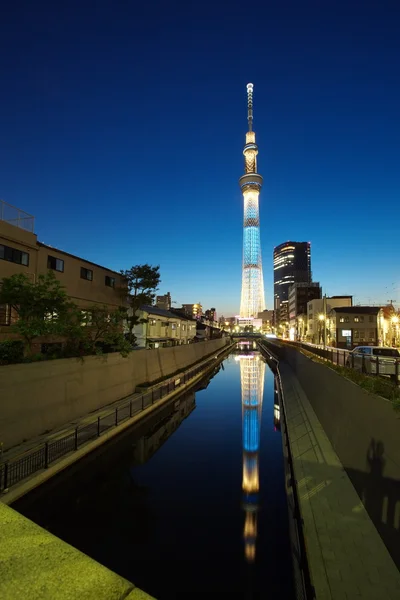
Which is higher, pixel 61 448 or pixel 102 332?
pixel 102 332

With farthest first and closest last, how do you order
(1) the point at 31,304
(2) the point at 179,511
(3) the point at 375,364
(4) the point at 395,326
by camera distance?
(4) the point at 395,326, (1) the point at 31,304, (3) the point at 375,364, (2) the point at 179,511

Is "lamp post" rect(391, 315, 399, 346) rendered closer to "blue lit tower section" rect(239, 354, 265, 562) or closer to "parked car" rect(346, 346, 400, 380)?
"blue lit tower section" rect(239, 354, 265, 562)

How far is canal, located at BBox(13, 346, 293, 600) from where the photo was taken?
357 inches

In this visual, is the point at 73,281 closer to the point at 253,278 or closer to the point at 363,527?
the point at 363,527

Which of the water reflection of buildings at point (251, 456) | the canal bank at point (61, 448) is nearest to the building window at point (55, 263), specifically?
the canal bank at point (61, 448)

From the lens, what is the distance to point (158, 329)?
53094 mm

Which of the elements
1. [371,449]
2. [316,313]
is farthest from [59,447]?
[316,313]

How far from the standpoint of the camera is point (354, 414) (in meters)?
11.9

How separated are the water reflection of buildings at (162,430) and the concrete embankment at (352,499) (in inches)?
309

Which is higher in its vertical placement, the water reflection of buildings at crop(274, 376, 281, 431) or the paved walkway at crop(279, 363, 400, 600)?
the paved walkway at crop(279, 363, 400, 600)

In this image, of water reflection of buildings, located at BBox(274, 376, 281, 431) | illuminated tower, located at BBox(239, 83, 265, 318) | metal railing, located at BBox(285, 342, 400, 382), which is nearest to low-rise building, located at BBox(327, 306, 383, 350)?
water reflection of buildings, located at BBox(274, 376, 281, 431)

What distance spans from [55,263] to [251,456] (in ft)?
66.0

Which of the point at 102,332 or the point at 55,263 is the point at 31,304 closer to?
the point at 102,332

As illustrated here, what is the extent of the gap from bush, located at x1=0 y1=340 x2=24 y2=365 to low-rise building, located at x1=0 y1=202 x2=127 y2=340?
541 centimetres
